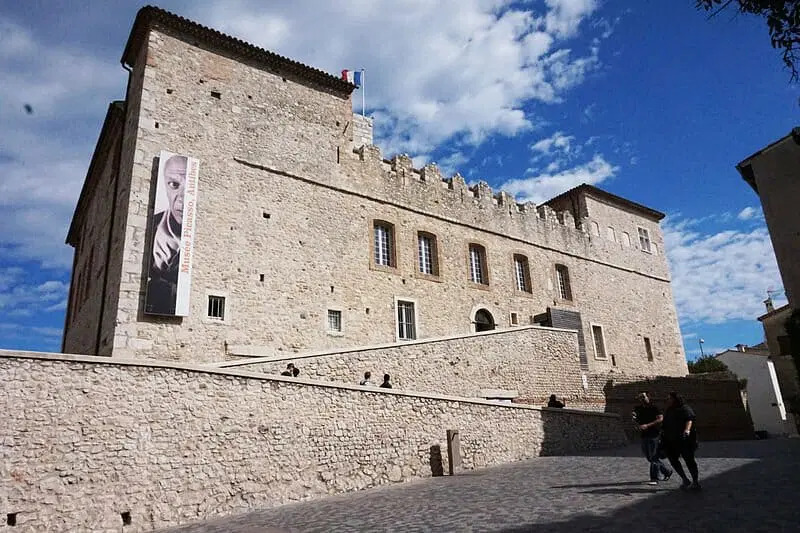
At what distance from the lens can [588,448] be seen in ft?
44.4

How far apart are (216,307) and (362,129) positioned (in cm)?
1064

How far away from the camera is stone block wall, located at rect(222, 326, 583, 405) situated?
12422mm

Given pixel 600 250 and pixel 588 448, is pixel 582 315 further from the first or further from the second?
pixel 588 448

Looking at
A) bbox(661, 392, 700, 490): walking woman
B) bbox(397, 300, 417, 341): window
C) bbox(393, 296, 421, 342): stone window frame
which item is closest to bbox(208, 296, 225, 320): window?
bbox(393, 296, 421, 342): stone window frame

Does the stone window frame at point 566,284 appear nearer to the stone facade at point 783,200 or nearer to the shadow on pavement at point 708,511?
the stone facade at point 783,200

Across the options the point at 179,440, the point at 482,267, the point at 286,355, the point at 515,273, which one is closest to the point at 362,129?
the point at 482,267

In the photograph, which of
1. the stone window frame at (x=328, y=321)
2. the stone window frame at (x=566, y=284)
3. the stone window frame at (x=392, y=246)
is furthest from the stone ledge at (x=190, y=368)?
the stone window frame at (x=566, y=284)

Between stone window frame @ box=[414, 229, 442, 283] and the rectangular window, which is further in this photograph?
stone window frame @ box=[414, 229, 442, 283]

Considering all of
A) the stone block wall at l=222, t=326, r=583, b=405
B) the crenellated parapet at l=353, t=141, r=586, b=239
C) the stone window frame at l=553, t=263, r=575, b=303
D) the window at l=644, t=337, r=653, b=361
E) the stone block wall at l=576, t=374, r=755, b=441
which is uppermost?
the crenellated parapet at l=353, t=141, r=586, b=239

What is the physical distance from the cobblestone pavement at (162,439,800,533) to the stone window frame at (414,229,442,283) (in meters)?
9.26

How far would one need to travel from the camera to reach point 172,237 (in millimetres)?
12859

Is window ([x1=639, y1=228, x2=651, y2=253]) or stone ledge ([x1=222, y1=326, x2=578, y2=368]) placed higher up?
window ([x1=639, y1=228, x2=651, y2=253])

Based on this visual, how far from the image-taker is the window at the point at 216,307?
43.0 ft

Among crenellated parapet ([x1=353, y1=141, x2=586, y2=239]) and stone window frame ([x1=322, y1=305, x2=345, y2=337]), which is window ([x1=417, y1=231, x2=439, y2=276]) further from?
stone window frame ([x1=322, y1=305, x2=345, y2=337])
